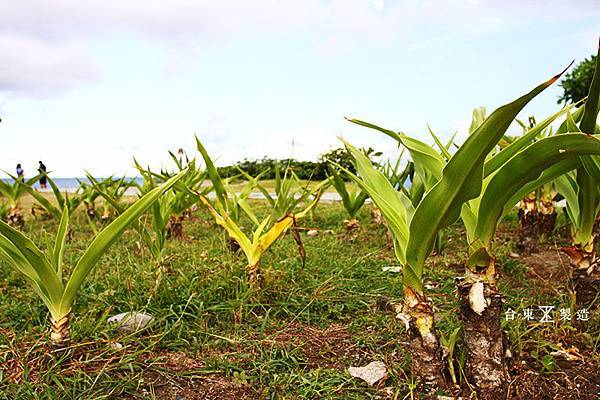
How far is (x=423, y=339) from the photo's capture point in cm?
Result: 118

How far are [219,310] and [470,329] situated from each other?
3.02ft

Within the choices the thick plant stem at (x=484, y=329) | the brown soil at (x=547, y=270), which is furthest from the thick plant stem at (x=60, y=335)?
the brown soil at (x=547, y=270)

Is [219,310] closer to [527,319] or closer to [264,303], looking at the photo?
[264,303]

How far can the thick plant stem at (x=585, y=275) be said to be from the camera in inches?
62.9

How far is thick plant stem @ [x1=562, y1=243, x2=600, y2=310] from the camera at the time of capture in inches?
62.9

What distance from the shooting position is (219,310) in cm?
178

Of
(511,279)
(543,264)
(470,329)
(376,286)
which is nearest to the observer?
(470,329)

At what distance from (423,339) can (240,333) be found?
685mm

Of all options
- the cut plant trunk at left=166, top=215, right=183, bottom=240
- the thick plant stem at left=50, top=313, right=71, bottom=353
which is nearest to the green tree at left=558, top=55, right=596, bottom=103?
the cut plant trunk at left=166, top=215, right=183, bottom=240

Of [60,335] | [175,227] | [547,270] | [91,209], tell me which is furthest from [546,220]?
[91,209]

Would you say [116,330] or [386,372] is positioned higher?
[116,330]

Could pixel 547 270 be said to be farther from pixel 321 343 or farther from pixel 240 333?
pixel 240 333

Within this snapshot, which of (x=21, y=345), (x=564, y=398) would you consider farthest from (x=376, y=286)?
(x=21, y=345)

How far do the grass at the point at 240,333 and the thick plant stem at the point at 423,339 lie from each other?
54mm
